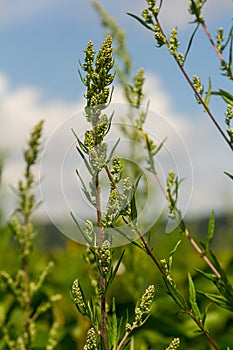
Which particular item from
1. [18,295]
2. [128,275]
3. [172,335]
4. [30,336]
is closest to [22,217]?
[18,295]

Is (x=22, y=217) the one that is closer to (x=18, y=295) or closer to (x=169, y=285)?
(x=18, y=295)

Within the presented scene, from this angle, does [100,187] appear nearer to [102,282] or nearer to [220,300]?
[102,282]

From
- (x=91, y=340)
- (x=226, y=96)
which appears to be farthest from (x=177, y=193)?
(x=91, y=340)

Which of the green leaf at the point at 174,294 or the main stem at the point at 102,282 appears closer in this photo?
the main stem at the point at 102,282

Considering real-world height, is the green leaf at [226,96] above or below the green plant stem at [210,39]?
below

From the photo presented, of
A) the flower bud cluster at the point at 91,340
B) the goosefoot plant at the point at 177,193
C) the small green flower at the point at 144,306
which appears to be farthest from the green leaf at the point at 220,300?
the flower bud cluster at the point at 91,340

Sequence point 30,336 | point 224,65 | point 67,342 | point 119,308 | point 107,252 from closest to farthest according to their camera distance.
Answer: point 107,252
point 224,65
point 30,336
point 67,342
point 119,308

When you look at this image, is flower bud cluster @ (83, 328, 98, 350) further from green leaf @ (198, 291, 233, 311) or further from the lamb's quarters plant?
green leaf @ (198, 291, 233, 311)

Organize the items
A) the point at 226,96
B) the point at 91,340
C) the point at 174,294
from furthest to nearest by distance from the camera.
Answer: the point at 226,96
the point at 174,294
the point at 91,340

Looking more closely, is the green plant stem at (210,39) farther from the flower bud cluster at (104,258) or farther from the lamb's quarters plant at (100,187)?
the flower bud cluster at (104,258)

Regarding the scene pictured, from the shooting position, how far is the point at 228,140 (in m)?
1.17

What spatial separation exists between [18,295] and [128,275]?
35.8 inches

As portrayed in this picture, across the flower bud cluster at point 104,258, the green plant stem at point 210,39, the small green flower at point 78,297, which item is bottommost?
the small green flower at point 78,297

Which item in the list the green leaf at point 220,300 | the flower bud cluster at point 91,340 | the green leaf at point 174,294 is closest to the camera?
the flower bud cluster at point 91,340
